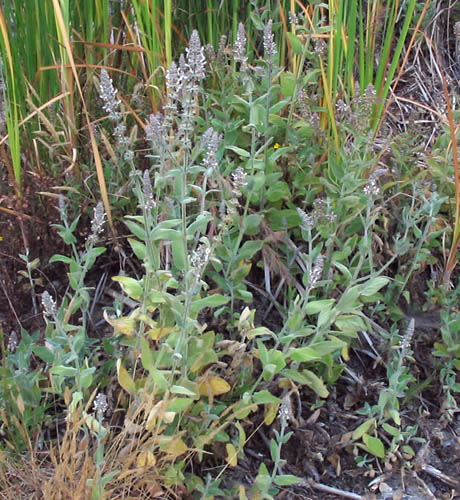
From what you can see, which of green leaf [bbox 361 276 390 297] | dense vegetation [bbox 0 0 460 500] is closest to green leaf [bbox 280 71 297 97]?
dense vegetation [bbox 0 0 460 500]

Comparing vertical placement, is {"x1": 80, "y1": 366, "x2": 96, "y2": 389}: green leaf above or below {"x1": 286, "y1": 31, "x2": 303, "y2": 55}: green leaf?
below

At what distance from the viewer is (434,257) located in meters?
2.03

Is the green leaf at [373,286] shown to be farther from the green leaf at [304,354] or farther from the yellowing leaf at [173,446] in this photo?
the yellowing leaf at [173,446]

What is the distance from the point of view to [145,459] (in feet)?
4.51

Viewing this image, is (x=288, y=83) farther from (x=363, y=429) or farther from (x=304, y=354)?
(x=363, y=429)

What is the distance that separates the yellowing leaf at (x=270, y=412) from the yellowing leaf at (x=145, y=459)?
309mm

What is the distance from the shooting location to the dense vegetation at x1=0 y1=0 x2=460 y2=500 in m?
1.44

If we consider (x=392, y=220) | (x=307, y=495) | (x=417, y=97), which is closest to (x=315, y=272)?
(x=307, y=495)

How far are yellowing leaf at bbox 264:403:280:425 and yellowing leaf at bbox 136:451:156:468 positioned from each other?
0.31 meters

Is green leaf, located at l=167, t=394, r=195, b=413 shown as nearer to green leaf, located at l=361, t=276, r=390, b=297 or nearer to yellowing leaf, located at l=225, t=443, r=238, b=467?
yellowing leaf, located at l=225, t=443, r=238, b=467

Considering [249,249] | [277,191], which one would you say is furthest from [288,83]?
[249,249]

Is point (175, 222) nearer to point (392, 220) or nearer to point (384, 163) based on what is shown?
point (392, 220)

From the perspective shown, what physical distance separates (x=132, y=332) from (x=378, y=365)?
0.76 metres

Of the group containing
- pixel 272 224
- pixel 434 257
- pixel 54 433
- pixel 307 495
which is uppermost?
pixel 272 224
